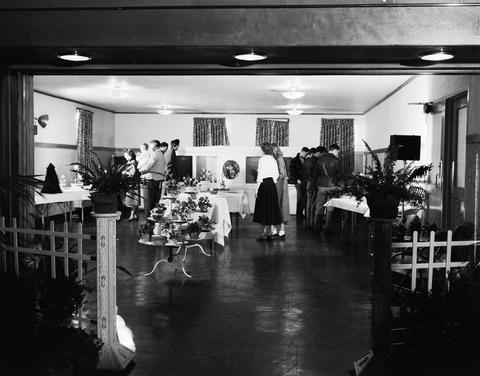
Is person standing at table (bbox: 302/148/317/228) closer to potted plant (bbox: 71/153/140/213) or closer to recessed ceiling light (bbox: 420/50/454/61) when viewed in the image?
recessed ceiling light (bbox: 420/50/454/61)

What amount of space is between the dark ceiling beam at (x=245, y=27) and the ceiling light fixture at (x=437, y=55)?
0.50ft

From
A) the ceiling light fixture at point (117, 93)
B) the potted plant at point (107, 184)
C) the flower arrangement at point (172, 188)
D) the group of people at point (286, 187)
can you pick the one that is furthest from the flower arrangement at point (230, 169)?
the potted plant at point (107, 184)

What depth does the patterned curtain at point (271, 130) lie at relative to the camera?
15953 mm

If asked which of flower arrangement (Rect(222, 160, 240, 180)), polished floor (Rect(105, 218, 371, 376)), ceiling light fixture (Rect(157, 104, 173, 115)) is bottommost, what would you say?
polished floor (Rect(105, 218, 371, 376))

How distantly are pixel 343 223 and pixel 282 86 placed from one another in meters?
3.00

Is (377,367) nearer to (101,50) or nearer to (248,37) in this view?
(248,37)

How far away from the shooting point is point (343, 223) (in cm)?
1111

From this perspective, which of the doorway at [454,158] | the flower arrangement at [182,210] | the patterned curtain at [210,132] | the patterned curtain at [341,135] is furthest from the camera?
the patterned curtain at [210,132]

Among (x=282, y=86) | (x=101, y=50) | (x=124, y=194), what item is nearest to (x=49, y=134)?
(x=282, y=86)

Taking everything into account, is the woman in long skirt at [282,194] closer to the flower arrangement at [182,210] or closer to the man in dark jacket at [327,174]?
the man in dark jacket at [327,174]

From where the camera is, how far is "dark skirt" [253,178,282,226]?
28.7ft

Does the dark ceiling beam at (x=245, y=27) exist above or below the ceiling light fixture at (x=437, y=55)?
above

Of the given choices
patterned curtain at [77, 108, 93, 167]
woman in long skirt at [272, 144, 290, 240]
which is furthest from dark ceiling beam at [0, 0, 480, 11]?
patterned curtain at [77, 108, 93, 167]

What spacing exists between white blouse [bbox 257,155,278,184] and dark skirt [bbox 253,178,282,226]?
0.28 feet
